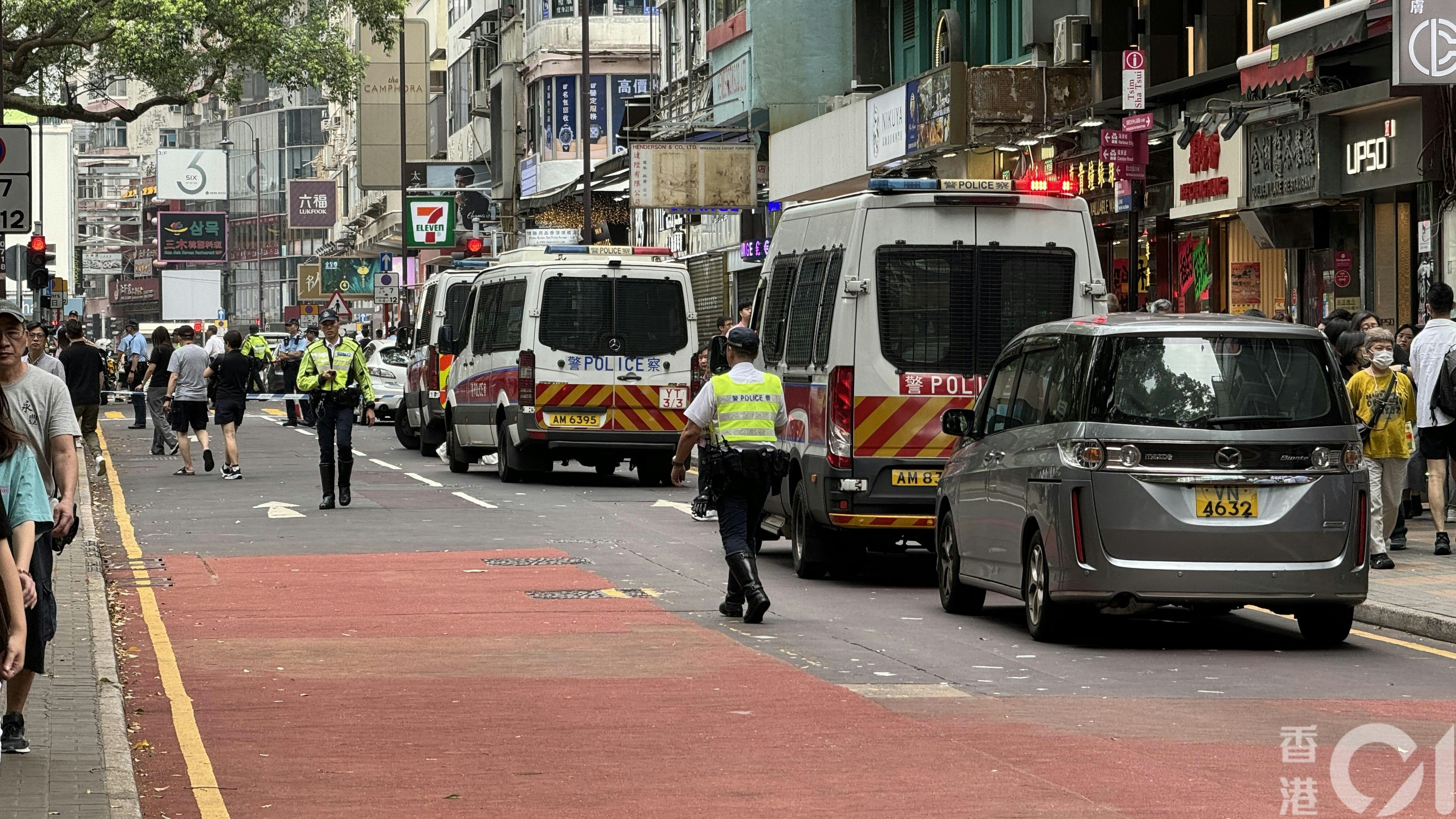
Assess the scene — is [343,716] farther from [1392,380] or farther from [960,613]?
[1392,380]

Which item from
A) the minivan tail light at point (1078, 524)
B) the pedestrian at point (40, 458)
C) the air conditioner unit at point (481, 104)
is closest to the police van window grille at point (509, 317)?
the minivan tail light at point (1078, 524)

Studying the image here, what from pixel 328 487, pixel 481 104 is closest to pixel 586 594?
pixel 328 487

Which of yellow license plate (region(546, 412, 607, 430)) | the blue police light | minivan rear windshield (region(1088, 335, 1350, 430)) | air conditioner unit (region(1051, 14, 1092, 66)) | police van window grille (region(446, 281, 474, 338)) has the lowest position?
yellow license plate (region(546, 412, 607, 430))

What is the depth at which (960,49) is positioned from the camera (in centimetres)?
3469

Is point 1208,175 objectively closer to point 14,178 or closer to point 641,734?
point 14,178

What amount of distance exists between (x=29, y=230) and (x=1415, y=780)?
12.7 m

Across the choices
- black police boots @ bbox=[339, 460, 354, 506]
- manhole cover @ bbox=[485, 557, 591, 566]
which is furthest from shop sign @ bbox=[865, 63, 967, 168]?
manhole cover @ bbox=[485, 557, 591, 566]

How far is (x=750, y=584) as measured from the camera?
526 inches

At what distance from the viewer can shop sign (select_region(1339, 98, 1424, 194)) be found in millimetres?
22094

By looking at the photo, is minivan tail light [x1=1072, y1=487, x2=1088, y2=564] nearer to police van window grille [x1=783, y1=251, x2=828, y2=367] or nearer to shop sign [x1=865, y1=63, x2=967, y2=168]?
police van window grille [x1=783, y1=251, x2=828, y2=367]

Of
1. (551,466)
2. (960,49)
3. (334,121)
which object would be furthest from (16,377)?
(334,121)

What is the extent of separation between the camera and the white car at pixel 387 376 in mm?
40938

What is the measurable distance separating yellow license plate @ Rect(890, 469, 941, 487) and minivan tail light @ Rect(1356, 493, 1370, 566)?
3748mm

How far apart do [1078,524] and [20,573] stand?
6.14 m
